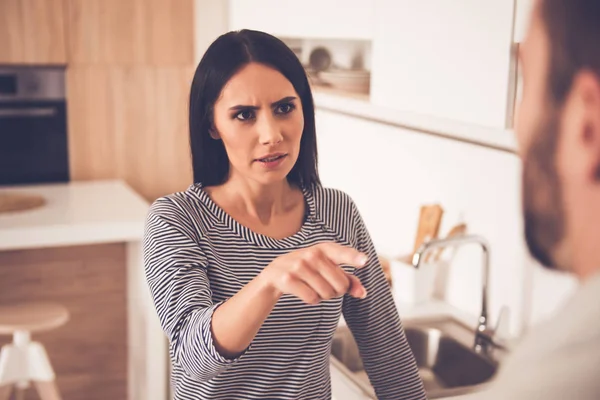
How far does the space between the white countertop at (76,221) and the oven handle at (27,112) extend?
380 mm

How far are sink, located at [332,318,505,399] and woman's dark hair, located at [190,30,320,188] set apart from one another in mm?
661

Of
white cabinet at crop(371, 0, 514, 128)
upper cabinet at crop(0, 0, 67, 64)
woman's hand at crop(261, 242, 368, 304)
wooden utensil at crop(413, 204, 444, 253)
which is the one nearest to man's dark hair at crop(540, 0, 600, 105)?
woman's hand at crop(261, 242, 368, 304)

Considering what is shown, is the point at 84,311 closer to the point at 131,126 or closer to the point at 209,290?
the point at 131,126

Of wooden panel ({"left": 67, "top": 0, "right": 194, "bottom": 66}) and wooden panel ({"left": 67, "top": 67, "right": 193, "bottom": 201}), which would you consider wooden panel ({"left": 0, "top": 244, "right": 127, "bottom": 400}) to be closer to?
wooden panel ({"left": 67, "top": 67, "right": 193, "bottom": 201})

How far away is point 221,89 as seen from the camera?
128 centimetres

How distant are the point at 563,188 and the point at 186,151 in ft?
10.5

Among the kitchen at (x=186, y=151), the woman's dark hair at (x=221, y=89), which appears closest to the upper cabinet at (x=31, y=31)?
the kitchen at (x=186, y=151)

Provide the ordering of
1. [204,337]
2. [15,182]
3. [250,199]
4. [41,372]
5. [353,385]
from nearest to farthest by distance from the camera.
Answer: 1. [204,337]
2. [250,199]
3. [353,385]
4. [41,372]
5. [15,182]

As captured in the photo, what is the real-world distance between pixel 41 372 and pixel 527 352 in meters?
2.51

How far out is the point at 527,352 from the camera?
0.38 metres

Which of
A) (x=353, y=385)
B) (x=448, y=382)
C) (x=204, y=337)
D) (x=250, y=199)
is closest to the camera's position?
(x=204, y=337)

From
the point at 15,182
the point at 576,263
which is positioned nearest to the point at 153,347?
the point at 15,182

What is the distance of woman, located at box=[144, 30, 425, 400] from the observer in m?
1.18

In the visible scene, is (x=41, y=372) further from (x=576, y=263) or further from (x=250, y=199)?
(x=576, y=263)
